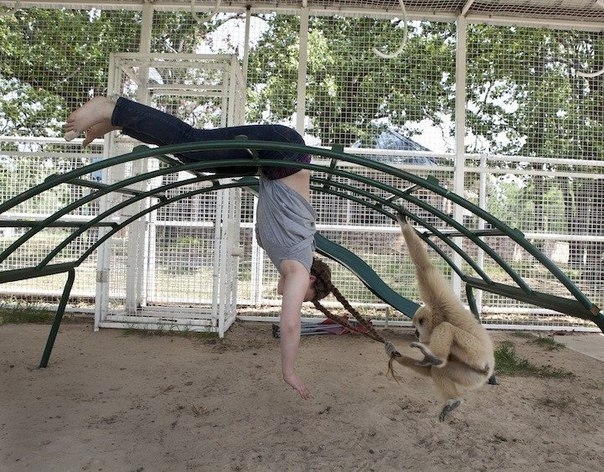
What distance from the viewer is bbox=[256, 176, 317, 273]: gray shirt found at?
7.59 feet

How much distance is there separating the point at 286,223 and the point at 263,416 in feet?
3.81

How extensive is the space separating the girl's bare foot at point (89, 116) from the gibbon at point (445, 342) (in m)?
1.57

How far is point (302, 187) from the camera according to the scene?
241cm

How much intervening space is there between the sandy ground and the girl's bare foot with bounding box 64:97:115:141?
4.85ft

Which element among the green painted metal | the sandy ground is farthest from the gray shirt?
the green painted metal

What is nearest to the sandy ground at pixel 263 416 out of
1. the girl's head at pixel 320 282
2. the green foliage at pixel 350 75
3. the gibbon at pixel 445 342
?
the gibbon at pixel 445 342

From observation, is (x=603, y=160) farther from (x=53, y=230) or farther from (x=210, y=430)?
(x=53, y=230)

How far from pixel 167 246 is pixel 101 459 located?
10.1 ft

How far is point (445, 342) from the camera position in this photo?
2244mm

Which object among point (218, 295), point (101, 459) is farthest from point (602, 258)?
point (101, 459)

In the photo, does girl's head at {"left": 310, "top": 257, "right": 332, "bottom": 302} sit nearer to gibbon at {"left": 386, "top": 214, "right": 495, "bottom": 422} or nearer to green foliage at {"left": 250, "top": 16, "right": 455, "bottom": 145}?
gibbon at {"left": 386, "top": 214, "right": 495, "bottom": 422}

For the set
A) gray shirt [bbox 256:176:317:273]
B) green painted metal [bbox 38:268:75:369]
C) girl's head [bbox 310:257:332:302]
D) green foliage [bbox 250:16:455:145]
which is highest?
green foliage [bbox 250:16:455:145]

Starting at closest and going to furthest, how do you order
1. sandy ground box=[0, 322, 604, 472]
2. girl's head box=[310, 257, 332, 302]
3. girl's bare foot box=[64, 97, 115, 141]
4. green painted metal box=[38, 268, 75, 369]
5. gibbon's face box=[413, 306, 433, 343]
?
girl's bare foot box=[64, 97, 115, 141] → sandy ground box=[0, 322, 604, 472] → gibbon's face box=[413, 306, 433, 343] → girl's head box=[310, 257, 332, 302] → green painted metal box=[38, 268, 75, 369]

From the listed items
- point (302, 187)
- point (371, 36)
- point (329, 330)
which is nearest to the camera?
point (302, 187)
